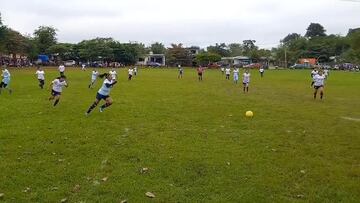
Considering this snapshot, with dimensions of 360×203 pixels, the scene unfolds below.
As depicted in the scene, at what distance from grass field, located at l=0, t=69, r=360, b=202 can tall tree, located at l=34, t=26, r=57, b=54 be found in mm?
97431

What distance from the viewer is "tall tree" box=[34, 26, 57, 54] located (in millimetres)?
112681

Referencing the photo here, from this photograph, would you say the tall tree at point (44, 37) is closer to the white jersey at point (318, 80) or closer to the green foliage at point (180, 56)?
the green foliage at point (180, 56)

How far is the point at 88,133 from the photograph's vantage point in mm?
14172

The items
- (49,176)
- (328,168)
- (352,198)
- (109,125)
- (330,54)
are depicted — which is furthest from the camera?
(330,54)

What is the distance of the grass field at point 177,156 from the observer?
8539 mm

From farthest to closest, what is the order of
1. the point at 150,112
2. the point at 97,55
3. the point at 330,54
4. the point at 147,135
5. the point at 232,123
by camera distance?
the point at 330,54 → the point at 97,55 → the point at 150,112 → the point at 232,123 → the point at 147,135

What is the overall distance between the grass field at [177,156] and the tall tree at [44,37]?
97.4 m

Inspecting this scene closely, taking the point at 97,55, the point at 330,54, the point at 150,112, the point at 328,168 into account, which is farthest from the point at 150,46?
the point at 328,168

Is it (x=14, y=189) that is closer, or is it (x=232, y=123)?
(x=14, y=189)

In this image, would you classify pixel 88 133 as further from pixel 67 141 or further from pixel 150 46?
pixel 150 46

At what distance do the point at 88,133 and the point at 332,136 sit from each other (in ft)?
25.1

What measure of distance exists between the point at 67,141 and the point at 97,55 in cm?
10006

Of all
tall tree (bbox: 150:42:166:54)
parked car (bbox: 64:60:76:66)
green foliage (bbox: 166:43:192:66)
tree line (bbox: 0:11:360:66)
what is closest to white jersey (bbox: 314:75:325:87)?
tree line (bbox: 0:11:360:66)

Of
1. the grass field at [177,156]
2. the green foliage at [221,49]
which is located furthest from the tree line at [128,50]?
the grass field at [177,156]
